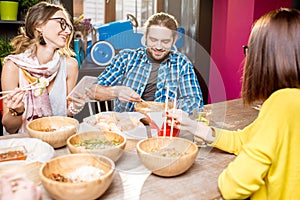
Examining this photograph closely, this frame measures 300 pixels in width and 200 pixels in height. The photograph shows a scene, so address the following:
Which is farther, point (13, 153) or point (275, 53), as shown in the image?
point (13, 153)

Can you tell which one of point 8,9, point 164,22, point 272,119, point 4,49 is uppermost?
point 8,9

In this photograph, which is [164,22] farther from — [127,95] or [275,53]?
[275,53]

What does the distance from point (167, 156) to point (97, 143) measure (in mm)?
254

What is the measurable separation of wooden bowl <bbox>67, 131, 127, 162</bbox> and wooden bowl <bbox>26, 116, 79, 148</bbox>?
0.09 m

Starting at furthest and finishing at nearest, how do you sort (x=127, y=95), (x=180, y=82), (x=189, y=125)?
1. (x=180, y=82)
2. (x=127, y=95)
3. (x=189, y=125)

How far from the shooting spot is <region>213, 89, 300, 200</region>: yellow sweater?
0.85m

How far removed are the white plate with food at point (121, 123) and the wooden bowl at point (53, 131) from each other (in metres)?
0.08

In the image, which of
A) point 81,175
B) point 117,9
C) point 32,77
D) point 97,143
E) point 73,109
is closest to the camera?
point 81,175

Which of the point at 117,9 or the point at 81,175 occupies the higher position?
the point at 117,9

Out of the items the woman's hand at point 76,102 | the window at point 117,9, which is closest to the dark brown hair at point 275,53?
the woman's hand at point 76,102

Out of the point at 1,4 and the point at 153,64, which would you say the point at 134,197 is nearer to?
the point at 153,64

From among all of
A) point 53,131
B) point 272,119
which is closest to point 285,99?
point 272,119

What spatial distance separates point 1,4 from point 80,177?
1982 millimetres

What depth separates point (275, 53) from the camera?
93 cm
